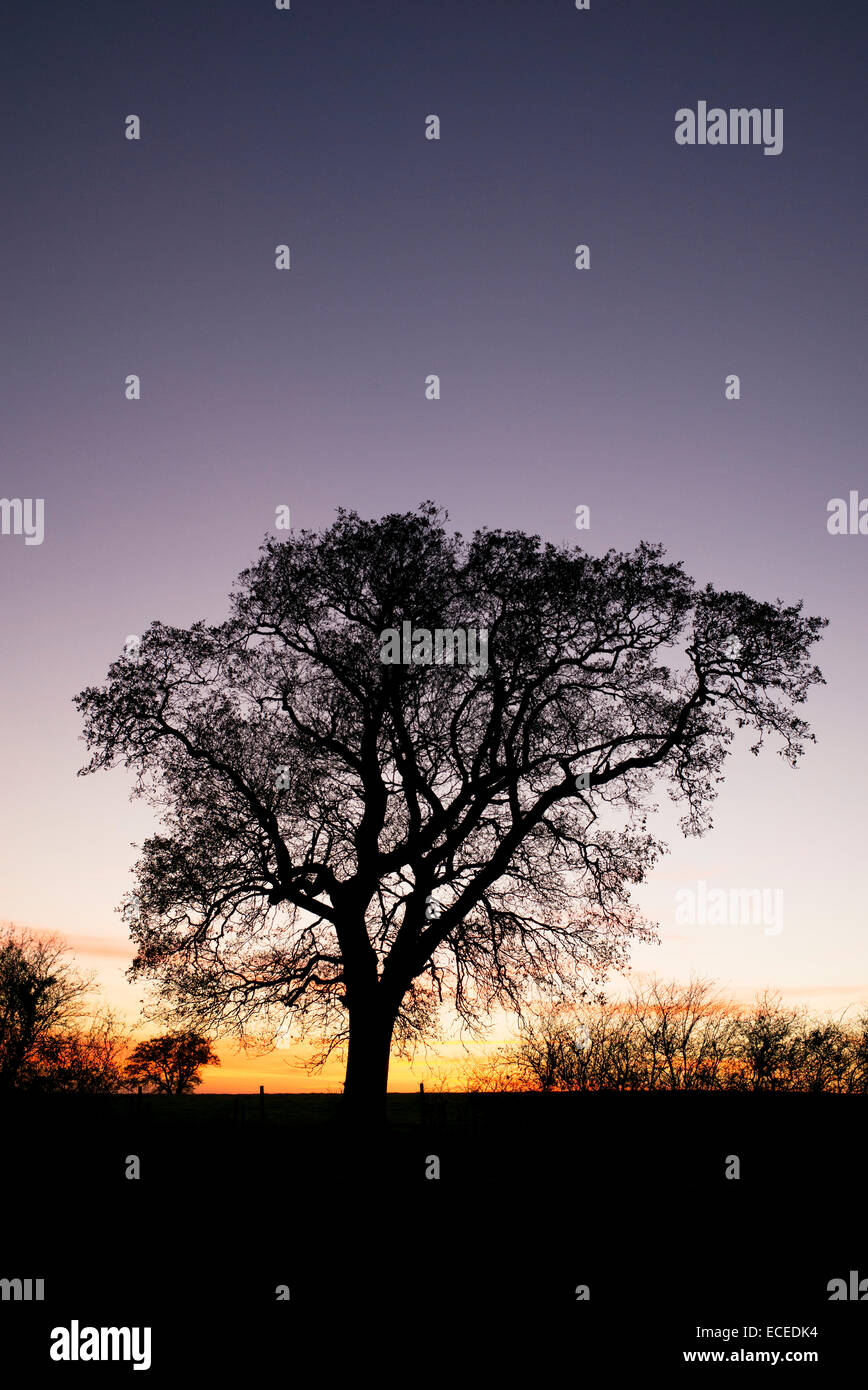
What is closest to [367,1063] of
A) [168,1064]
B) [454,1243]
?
[454,1243]

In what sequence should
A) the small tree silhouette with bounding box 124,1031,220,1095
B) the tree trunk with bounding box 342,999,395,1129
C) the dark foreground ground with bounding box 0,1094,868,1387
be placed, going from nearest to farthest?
the dark foreground ground with bounding box 0,1094,868,1387
the tree trunk with bounding box 342,999,395,1129
the small tree silhouette with bounding box 124,1031,220,1095

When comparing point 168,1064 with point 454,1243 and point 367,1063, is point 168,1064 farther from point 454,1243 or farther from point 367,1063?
point 454,1243

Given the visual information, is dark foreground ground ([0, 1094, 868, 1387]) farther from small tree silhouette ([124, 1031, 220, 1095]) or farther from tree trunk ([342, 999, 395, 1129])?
small tree silhouette ([124, 1031, 220, 1095])

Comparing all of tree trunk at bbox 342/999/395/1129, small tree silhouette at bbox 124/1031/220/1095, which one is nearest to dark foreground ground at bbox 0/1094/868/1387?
tree trunk at bbox 342/999/395/1129

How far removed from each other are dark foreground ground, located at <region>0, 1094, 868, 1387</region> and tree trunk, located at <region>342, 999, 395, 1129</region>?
0.64 metres

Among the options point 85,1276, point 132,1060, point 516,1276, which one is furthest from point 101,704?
point 132,1060

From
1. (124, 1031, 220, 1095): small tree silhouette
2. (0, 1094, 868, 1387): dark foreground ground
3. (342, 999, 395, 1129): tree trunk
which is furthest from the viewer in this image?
(124, 1031, 220, 1095): small tree silhouette

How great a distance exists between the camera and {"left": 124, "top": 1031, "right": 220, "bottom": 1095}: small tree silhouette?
38281 mm

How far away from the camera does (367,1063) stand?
21.4 m

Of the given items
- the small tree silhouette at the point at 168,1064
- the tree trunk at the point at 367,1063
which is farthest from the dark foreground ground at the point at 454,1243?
the small tree silhouette at the point at 168,1064

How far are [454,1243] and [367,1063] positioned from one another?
9.23 metres

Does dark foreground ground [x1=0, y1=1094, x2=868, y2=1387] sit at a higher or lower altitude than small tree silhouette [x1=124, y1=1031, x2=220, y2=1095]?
higher
